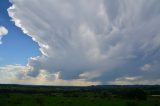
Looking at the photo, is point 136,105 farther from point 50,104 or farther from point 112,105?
point 50,104

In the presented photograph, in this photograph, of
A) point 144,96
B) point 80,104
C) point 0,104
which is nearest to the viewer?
point 0,104

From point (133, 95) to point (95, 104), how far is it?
26.6 m

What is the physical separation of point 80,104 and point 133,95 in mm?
29314

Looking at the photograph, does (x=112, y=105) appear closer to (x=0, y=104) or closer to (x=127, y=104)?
(x=127, y=104)

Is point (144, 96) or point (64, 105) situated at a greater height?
point (144, 96)

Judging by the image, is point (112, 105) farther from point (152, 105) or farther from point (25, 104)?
point (25, 104)

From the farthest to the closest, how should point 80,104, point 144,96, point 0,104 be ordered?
point 144,96 < point 80,104 < point 0,104

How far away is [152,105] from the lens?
5162 centimetres

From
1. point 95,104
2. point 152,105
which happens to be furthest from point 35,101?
point 152,105

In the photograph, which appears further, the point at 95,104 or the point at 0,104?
the point at 95,104

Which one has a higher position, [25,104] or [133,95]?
[133,95]

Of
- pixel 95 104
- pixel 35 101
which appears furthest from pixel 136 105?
pixel 35 101

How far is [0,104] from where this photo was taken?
45469 millimetres

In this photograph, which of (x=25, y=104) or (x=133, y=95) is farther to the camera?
(x=133, y=95)
